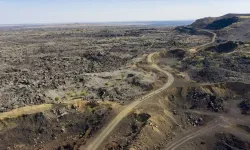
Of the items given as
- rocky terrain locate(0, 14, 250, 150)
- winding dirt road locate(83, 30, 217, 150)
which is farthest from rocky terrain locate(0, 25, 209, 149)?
winding dirt road locate(83, 30, 217, 150)

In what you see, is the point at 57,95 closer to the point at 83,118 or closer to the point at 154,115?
the point at 83,118

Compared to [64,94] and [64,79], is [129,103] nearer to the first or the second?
[64,94]

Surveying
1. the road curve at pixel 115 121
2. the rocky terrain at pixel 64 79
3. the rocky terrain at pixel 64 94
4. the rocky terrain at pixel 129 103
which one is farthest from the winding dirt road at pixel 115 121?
the rocky terrain at pixel 64 79

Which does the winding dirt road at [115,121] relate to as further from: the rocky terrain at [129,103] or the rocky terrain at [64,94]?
the rocky terrain at [64,94]

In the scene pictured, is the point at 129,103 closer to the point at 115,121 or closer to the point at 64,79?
the point at 115,121

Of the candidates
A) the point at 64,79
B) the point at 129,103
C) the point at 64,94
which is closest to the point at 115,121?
the point at 129,103

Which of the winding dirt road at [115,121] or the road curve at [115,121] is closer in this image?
the winding dirt road at [115,121]

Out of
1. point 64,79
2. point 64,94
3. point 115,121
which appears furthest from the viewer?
point 64,79

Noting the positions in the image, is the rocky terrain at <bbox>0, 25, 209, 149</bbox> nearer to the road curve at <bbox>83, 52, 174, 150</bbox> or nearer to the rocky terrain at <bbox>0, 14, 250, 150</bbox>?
the rocky terrain at <bbox>0, 14, 250, 150</bbox>

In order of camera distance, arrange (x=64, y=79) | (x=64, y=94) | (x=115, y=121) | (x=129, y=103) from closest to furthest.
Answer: (x=115, y=121) → (x=129, y=103) → (x=64, y=94) → (x=64, y=79)

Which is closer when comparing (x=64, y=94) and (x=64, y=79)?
(x=64, y=94)

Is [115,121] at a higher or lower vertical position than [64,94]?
higher
